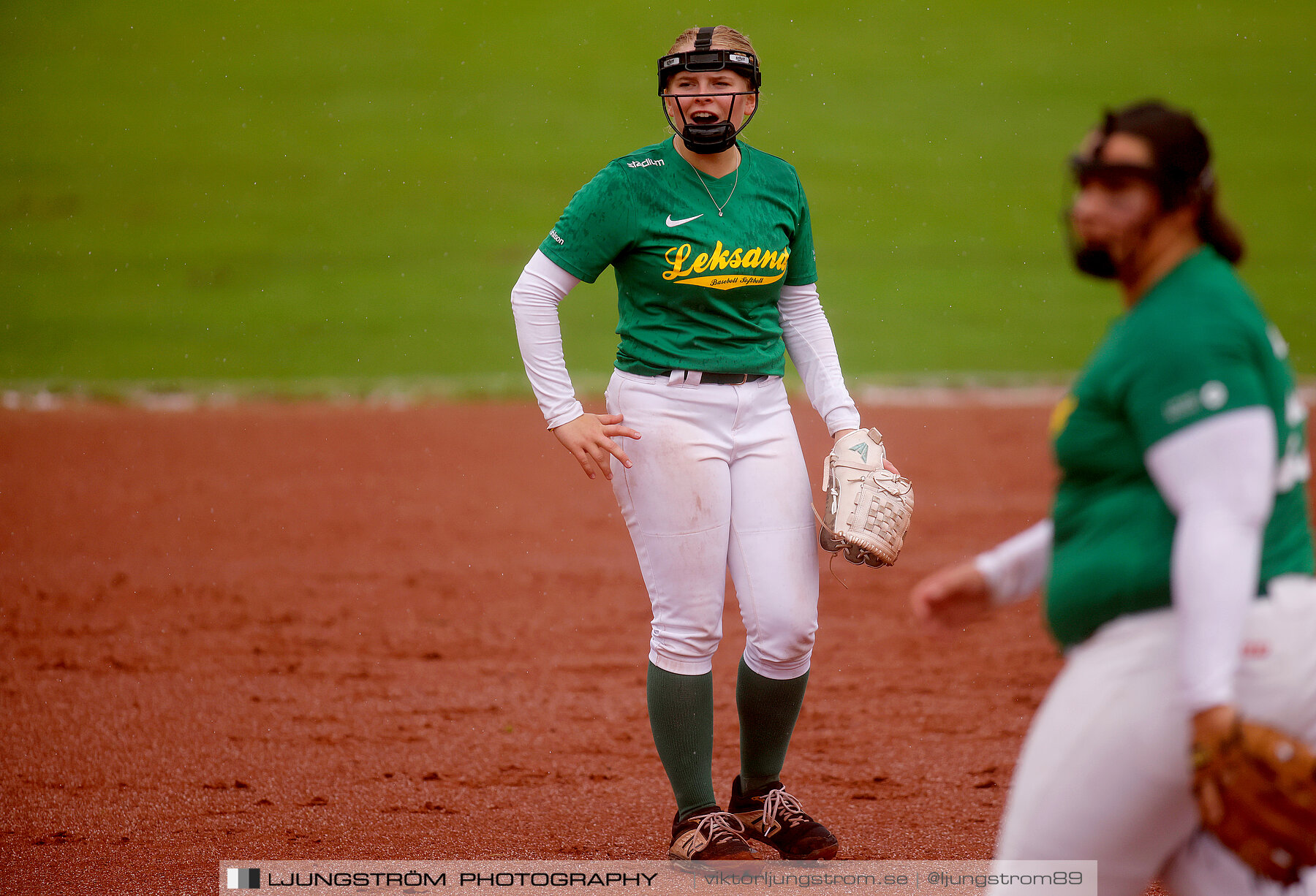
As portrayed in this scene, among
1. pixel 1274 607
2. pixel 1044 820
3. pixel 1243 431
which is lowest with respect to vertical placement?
pixel 1044 820

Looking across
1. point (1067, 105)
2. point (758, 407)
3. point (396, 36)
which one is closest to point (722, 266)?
point (758, 407)

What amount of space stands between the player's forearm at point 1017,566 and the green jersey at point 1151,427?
14 cm

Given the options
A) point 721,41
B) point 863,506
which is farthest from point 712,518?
point 721,41

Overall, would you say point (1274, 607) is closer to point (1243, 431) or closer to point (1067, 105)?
point (1243, 431)

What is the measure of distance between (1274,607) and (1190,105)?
2555 centimetres

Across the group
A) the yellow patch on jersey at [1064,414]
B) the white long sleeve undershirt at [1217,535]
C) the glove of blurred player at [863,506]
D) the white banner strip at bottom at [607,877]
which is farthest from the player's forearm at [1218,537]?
the white banner strip at bottom at [607,877]

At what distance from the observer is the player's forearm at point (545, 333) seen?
3.09 metres

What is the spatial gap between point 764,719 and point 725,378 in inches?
36.1

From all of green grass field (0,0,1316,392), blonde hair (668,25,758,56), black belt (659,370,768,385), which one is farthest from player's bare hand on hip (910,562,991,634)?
green grass field (0,0,1316,392)

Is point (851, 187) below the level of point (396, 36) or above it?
below

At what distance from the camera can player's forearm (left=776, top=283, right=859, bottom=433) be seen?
3.34m

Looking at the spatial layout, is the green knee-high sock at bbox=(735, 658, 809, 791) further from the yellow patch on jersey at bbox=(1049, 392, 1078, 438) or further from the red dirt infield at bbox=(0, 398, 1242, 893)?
the yellow patch on jersey at bbox=(1049, 392, 1078, 438)

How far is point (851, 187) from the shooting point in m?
22.4

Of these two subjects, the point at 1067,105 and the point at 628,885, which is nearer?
the point at 628,885
